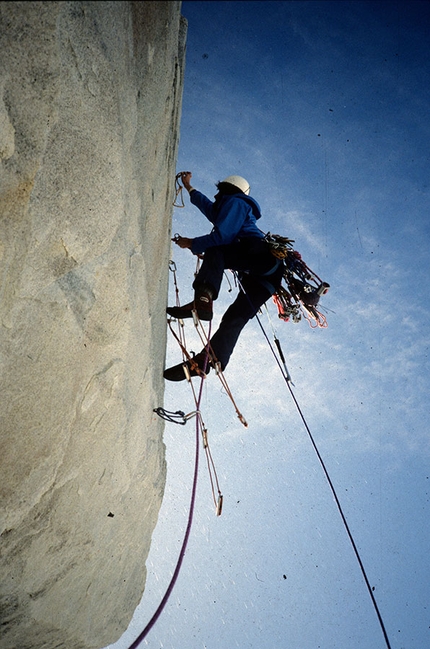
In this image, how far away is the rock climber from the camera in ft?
12.0

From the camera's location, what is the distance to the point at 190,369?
369cm

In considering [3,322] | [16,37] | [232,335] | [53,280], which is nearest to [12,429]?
[3,322]

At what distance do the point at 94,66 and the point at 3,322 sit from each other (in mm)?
1285

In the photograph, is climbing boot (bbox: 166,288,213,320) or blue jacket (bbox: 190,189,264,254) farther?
blue jacket (bbox: 190,189,264,254)

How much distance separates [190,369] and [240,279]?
128 cm

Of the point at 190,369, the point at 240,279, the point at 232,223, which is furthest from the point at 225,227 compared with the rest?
the point at 190,369

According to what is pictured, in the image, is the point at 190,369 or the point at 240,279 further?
the point at 240,279

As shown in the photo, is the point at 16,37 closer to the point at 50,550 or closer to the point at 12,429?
the point at 12,429

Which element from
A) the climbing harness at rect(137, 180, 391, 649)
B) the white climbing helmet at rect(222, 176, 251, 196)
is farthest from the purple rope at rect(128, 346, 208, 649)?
the white climbing helmet at rect(222, 176, 251, 196)

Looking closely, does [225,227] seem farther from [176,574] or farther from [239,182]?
[176,574]

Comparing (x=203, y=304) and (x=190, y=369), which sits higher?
(x=203, y=304)

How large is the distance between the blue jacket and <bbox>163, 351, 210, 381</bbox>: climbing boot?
111cm

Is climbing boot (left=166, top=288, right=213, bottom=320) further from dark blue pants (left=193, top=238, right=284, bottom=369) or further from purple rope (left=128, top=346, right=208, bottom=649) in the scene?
purple rope (left=128, top=346, right=208, bottom=649)

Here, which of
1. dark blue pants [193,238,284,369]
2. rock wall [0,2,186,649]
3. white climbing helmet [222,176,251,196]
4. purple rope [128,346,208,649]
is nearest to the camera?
rock wall [0,2,186,649]
